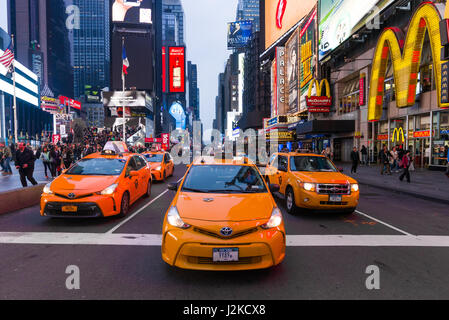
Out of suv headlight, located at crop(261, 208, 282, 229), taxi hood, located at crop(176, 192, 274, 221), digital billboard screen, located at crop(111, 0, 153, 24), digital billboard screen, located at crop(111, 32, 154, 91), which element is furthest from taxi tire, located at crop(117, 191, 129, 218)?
digital billboard screen, located at crop(111, 0, 153, 24)

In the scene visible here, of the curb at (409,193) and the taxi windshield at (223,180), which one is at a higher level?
the taxi windshield at (223,180)

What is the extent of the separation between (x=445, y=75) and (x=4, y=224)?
19699mm

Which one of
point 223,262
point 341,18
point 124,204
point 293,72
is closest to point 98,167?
point 124,204

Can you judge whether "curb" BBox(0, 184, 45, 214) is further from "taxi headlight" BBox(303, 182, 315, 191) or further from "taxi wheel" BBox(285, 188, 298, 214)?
"taxi headlight" BBox(303, 182, 315, 191)

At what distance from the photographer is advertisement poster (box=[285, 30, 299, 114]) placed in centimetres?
4581

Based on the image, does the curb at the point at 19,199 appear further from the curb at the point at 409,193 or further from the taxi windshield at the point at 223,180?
the curb at the point at 409,193

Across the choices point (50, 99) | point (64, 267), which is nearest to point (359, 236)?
point (64, 267)

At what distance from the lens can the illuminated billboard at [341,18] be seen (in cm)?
2504

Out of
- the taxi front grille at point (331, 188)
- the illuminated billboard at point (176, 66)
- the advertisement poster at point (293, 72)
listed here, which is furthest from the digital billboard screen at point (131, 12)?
the taxi front grille at point (331, 188)

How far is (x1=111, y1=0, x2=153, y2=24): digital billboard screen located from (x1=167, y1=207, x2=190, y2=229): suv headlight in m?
115

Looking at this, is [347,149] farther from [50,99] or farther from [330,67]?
[50,99]

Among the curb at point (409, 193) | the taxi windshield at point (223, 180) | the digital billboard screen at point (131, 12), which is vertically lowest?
the curb at point (409, 193)

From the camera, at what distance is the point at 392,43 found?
832 inches

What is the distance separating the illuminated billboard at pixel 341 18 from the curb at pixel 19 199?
26.0 meters
